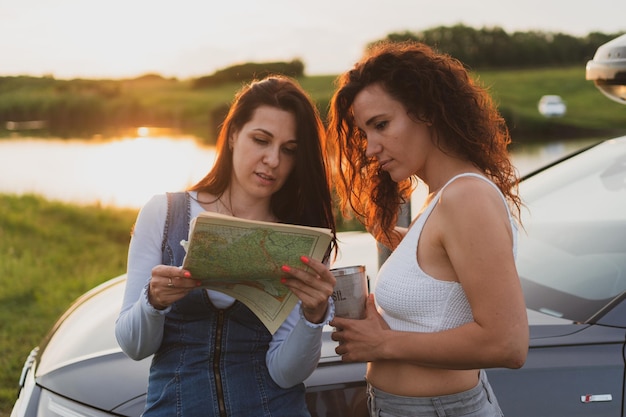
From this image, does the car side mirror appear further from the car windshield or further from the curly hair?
the curly hair

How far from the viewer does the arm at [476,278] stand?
1.67 metres

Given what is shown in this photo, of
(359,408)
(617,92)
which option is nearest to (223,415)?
(359,408)

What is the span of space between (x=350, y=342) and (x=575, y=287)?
1.02 meters

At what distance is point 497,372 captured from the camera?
2146 millimetres

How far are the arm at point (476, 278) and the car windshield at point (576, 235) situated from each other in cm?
76

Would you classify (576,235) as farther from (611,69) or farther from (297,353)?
(297,353)

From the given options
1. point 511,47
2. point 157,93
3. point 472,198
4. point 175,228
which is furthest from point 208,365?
point 511,47

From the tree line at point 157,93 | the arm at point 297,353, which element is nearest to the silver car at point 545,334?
the arm at point 297,353

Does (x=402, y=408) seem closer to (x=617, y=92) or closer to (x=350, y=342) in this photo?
(x=350, y=342)

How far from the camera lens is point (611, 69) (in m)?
2.45

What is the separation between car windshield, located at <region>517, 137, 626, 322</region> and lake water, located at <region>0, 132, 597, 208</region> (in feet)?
12.8

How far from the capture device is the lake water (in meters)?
11.4

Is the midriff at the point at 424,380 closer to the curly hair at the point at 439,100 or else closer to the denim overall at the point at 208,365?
the denim overall at the point at 208,365

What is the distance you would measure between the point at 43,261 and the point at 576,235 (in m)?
5.70
